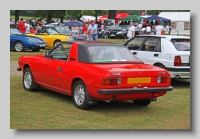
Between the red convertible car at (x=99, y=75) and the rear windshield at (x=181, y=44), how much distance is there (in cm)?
293

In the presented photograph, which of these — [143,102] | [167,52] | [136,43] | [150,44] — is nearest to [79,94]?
[143,102]

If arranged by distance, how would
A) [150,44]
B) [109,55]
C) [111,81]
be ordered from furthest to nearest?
[150,44], [109,55], [111,81]

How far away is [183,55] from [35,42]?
11930mm

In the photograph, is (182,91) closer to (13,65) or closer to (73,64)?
(73,64)

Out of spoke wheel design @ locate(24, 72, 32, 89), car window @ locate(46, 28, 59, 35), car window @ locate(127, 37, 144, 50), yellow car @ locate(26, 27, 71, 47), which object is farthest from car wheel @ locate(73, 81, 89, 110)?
car window @ locate(46, 28, 59, 35)

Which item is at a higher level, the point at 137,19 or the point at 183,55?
the point at 137,19

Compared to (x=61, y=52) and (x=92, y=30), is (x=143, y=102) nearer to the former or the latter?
(x=61, y=52)

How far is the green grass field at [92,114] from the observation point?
23.0 ft

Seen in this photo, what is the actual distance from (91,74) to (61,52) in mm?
1675

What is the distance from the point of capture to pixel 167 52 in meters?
11.1

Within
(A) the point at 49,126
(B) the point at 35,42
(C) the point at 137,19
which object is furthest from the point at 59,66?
(C) the point at 137,19

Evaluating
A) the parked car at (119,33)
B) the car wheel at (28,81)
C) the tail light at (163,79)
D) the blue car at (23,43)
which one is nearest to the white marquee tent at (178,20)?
the parked car at (119,33)

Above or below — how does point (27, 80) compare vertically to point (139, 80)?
below

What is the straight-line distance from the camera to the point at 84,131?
6586 mm
